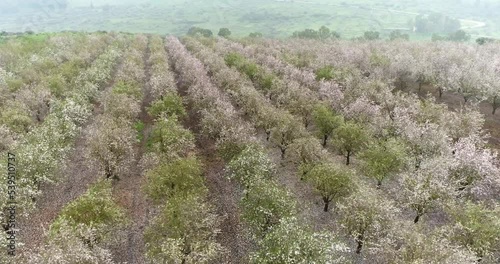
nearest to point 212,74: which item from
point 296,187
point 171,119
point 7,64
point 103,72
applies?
point 103,72

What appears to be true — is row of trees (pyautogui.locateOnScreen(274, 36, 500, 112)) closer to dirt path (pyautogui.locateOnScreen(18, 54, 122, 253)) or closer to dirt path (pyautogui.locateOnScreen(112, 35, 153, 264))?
dirt path (pyautogui.locateOnScreen(112, 35, 153, 264))

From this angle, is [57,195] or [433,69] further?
[433,69]

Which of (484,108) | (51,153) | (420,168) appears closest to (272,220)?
(420,168)

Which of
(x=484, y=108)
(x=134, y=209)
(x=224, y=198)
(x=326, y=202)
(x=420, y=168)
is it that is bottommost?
(x=484, y=108)

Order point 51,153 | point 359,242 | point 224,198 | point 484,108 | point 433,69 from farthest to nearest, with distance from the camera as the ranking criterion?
point 433,69
point 484,108
point 224,198
point 51,153
point 359,242

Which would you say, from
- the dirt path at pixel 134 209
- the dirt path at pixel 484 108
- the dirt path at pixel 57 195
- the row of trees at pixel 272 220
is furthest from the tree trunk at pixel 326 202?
the dirt path at pixel 484 108

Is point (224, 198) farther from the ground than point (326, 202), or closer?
closer

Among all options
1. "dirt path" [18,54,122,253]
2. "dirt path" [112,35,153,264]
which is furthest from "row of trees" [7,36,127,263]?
"dirt path" [112,35,153,264]

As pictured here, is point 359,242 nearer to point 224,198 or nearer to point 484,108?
point 224,198
